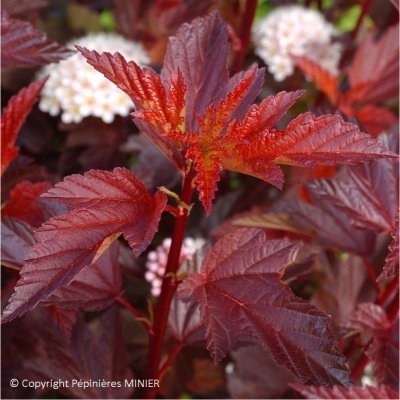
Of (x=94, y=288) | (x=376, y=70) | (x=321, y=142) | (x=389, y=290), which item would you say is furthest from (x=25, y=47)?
(x=376, y=70)

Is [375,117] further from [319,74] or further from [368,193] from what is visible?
[368,193]

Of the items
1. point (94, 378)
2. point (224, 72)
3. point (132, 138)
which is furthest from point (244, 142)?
→ point (132, 138)

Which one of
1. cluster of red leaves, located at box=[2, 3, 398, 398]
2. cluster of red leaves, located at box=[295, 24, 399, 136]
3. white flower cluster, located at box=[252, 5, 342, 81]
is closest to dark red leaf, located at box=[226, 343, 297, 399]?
cluster of red leaves, located at box=[2, 3, 398, 398]

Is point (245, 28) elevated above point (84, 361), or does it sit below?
above

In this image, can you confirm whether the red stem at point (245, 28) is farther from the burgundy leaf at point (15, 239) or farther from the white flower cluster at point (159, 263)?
the burgundy leaf at point (15, 239)

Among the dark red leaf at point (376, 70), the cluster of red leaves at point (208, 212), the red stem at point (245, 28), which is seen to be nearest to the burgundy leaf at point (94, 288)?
the cluster of red leaves at point (208, 212)

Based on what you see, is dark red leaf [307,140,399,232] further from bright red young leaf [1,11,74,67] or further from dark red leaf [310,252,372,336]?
bright red young leaf [1,11,74,67]

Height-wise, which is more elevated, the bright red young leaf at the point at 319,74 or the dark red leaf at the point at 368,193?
the bright red young leaf at the point at 319,74
